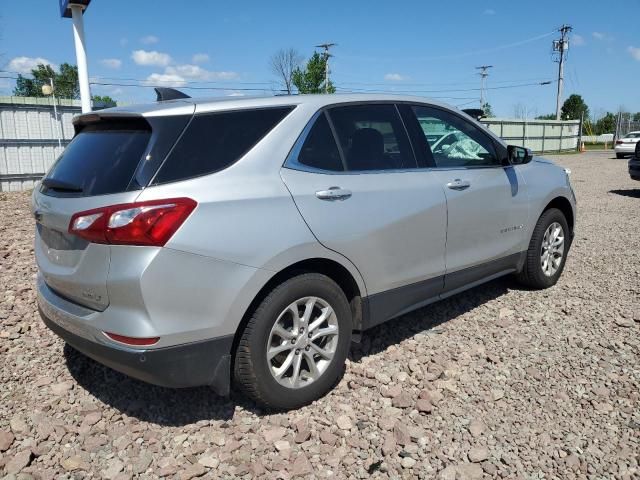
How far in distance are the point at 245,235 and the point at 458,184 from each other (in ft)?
6.07

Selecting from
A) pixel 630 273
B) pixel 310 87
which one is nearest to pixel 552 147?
pixel 310 87

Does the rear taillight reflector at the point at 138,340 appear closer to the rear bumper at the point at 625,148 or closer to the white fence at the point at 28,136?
the white fence at the point at 28,136

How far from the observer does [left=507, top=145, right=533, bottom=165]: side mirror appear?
439cm

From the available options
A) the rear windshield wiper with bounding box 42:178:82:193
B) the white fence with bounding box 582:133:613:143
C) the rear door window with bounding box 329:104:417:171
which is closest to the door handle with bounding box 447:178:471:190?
the rear door window with bounding box 329:104:417:171

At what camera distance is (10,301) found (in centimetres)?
457

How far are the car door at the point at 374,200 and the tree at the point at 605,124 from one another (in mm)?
Result: 65882

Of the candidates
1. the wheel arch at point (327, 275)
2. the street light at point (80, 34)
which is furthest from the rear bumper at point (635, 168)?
the street light at point (80, 34)

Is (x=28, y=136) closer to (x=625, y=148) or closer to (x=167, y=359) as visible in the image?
(x=167, y=359)

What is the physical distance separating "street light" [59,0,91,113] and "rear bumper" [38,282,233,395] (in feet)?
20.9

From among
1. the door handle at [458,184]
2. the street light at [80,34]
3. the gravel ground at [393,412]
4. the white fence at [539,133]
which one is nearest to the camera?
the gravel ground at [393,412]

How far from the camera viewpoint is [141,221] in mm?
2387

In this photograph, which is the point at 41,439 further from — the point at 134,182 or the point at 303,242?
the point at 303,242

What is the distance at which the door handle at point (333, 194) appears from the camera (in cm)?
296

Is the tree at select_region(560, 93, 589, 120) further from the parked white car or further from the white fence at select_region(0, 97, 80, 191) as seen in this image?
the white fence at select_region(0, 97, 80, 191)
